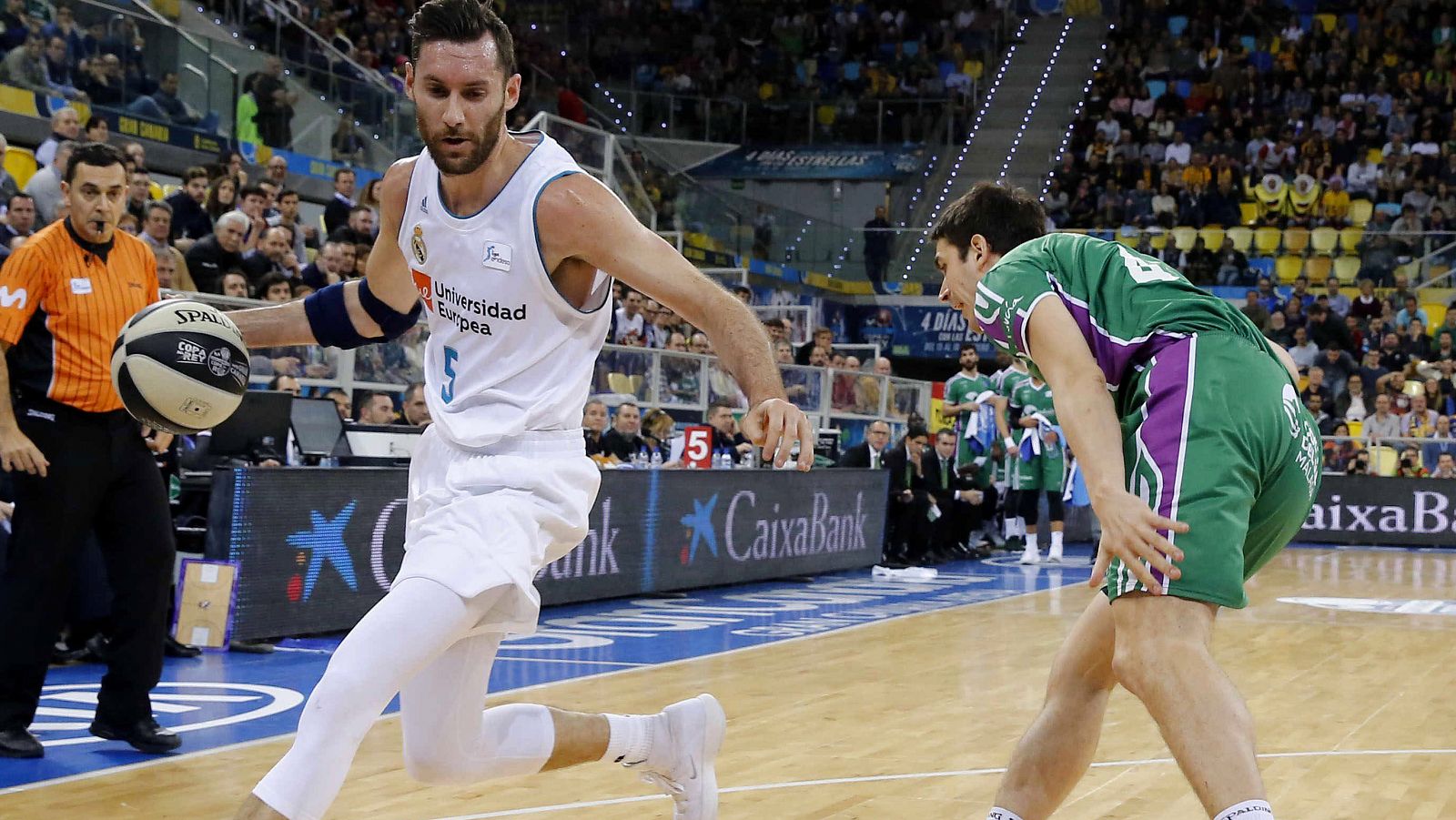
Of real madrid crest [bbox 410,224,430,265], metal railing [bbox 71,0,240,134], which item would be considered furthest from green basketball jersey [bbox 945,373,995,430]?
real madrid crest [bbox 410,224,430,265]

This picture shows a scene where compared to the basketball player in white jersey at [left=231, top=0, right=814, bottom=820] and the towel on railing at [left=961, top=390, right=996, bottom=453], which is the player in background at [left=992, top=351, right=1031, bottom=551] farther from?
the basketball player in white jersey at [left=231, top=0, right=814, bottom=820]

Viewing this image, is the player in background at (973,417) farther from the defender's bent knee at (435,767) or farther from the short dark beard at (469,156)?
the short dark beard at (469,156)

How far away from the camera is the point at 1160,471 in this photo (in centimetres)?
325

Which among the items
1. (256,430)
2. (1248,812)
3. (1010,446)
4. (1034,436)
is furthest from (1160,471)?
(1010,446)

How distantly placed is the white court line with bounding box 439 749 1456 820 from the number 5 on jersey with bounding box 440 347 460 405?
182 centimetres

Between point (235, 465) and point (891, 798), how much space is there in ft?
15.7

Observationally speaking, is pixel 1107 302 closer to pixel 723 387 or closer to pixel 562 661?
pixel 562 661

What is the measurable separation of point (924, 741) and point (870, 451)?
9.03 meters

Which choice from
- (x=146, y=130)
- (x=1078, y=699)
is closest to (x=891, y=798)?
(x=1078, y=699)

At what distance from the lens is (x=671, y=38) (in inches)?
1362

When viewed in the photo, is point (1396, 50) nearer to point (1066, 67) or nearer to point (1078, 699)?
point (1066, 67)

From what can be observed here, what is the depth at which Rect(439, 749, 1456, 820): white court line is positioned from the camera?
5.11m

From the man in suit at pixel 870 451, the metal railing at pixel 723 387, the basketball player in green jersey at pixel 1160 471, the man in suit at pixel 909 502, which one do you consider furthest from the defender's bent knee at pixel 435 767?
the man in suit at pixel 909 502

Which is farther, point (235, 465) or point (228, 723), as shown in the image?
point (235, 465)
